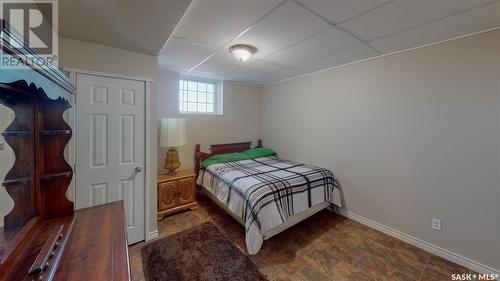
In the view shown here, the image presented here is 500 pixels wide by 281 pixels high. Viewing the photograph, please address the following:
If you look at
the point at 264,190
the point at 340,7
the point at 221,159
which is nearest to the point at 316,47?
the point at 340,7

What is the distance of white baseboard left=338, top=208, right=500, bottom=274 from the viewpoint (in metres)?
1.83

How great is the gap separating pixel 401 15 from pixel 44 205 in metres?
2.88

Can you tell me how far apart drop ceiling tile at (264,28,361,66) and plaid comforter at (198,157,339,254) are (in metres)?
1.69

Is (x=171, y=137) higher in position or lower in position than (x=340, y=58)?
lower

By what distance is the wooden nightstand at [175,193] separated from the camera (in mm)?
2750

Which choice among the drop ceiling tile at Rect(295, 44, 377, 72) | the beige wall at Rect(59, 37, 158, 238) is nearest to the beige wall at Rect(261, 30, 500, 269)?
the drop ceiling tile at Rect(295, 44, 377, 72)

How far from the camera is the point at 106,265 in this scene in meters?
0.78

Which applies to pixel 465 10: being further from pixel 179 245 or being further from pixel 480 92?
pixel 179 245

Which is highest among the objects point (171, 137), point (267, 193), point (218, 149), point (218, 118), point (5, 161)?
point (218, 118)

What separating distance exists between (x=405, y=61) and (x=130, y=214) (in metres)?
3.80

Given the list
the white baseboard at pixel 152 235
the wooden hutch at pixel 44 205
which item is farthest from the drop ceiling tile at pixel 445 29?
the white baseboard at pixel 152 235

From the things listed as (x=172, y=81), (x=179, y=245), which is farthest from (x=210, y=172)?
(x=172, y=81)

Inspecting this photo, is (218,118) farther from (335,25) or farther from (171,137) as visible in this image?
(335,25)

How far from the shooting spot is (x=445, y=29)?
5.86 feet
